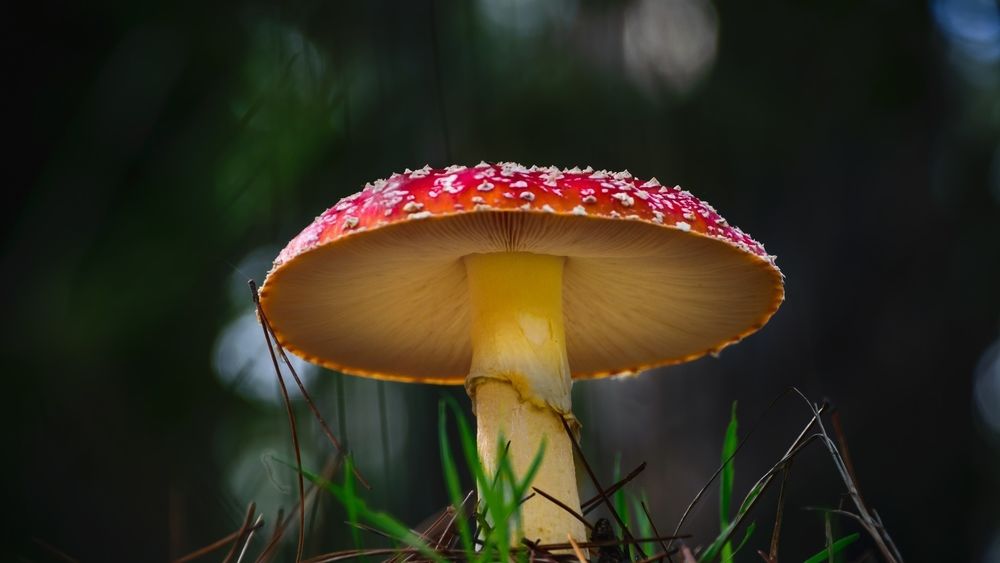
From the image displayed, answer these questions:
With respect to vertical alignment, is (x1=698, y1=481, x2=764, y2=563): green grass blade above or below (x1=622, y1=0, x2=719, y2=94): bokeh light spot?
below

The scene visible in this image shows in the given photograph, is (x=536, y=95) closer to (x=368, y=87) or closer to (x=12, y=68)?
(x=368, y=87)

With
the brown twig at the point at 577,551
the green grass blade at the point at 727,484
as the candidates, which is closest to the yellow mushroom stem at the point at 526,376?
the brown twig at the point at 577,551

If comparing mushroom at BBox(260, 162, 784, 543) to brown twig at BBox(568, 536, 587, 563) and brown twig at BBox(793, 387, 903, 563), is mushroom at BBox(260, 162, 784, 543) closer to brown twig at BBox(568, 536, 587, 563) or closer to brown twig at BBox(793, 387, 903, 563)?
brown twig at BBox(568, 536, 587, 563)

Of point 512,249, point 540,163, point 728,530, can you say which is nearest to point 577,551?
point 728,530

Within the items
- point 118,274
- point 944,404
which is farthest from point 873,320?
point 118,274

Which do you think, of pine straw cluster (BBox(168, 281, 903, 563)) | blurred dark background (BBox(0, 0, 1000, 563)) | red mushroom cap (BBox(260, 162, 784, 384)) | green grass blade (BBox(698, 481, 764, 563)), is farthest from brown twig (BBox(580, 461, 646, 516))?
blurred dark background (BBox(0, 0, 1000, 563))
